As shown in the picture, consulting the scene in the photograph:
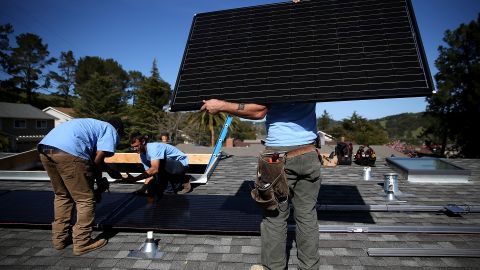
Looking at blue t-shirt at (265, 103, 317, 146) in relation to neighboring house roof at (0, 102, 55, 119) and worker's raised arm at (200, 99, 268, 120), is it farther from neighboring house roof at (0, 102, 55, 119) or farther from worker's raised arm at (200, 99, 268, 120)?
neighboring house roof at (0, 102, 55, 119)

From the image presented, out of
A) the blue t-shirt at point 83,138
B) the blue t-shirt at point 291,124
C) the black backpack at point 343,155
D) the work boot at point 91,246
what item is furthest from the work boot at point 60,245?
the black backpack at point 343,155

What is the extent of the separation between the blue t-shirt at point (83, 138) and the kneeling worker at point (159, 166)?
1754 millimetres

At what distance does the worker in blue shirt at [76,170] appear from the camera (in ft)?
11.0

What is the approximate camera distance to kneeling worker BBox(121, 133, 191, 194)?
5.60 metres

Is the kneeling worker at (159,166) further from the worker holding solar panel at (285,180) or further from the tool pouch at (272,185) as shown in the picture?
the tool pouch at (272,185)

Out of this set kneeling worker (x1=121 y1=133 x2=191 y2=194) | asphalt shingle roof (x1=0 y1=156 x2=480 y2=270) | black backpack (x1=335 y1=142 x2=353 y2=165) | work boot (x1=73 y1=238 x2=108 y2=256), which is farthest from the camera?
black backpack (x1=335 y1=142 x2=353 y2=165)

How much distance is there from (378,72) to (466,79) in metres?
49.9

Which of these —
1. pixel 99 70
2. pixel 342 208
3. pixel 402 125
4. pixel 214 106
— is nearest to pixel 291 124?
pixel 214 106

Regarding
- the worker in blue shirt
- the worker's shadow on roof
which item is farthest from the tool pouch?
the worker in blue shirt

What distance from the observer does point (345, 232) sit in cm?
368

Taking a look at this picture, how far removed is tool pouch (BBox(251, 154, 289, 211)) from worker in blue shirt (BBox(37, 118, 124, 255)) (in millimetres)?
2054

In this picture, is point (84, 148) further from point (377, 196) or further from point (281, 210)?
point (377, 196)

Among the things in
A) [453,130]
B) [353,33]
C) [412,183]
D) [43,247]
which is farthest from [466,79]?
[43,247]

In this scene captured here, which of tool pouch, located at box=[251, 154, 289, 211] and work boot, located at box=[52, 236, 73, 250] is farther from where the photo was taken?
work boot, located at box=[52, 236, 73, 250]
